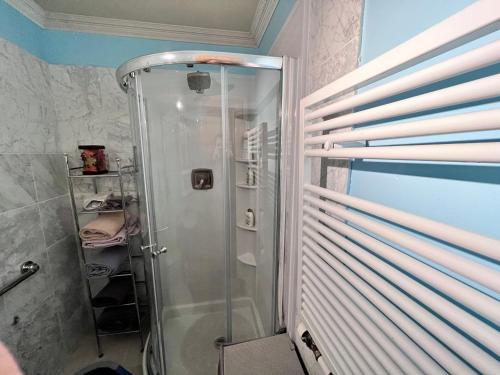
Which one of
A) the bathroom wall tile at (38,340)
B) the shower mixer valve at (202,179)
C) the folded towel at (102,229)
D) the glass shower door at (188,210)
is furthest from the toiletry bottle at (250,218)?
the bathroom wall tile at (38,340)

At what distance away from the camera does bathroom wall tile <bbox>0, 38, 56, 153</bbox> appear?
1.17m

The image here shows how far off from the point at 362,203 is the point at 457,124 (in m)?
0.22

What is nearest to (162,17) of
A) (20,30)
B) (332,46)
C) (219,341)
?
(20,30)

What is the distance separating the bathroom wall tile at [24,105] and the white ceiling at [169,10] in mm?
448

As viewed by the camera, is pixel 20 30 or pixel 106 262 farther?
pixel 106 262

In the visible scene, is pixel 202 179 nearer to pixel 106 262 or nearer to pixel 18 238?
pixel 106 262

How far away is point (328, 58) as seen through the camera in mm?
761

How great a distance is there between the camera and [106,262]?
1.52 m

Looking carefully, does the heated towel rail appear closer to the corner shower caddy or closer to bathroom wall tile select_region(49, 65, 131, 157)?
the corner shower caddy

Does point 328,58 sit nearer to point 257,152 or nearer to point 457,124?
point 457,124

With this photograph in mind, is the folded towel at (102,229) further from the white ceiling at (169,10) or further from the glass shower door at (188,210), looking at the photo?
the white ceiling at (169,10)

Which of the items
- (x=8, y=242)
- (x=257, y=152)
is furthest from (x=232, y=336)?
(x=8, y=242)

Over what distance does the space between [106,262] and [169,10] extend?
6.12ft

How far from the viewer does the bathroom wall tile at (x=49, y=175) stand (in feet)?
4.40
